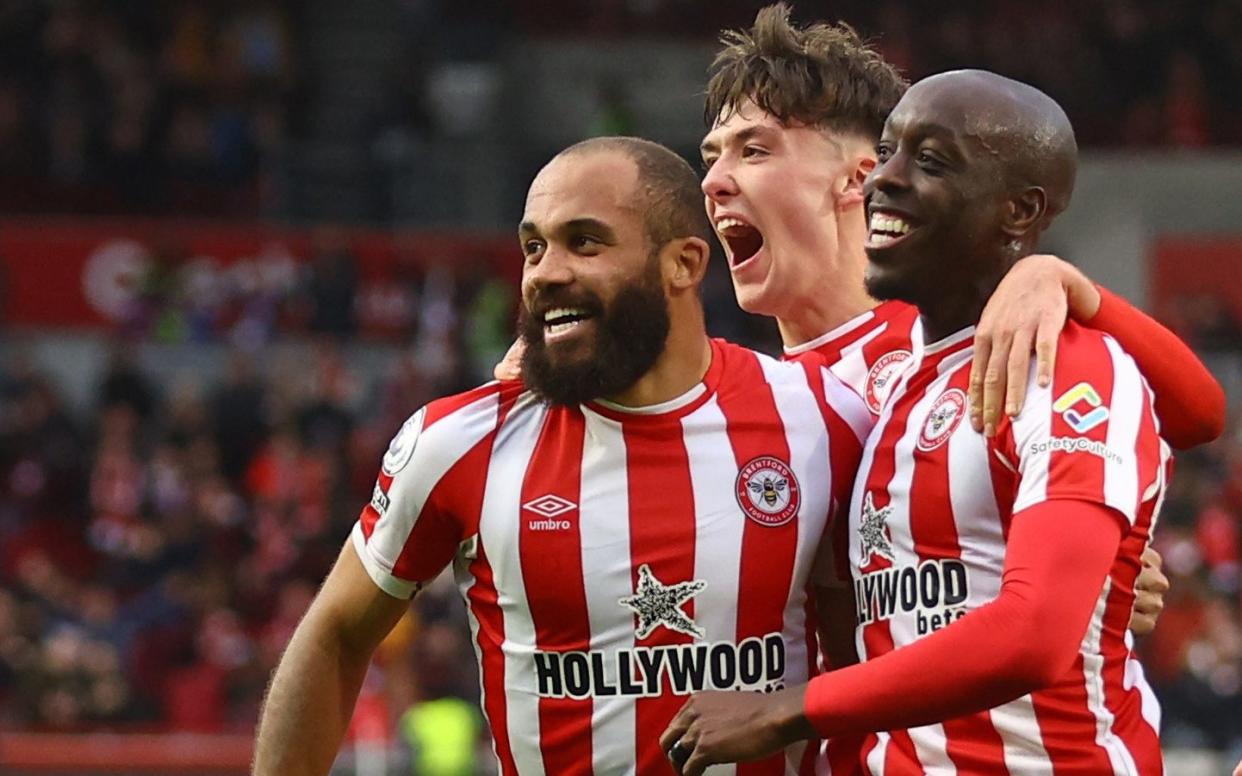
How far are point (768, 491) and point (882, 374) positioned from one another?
1.68 ft

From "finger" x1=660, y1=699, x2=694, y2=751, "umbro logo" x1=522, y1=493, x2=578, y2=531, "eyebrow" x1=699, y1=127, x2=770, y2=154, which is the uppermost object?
"eyebrow" x1=699, y1=127, x2=770, y2=154

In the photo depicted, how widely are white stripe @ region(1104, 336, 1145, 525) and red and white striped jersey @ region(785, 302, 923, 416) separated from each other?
A: 0.63m

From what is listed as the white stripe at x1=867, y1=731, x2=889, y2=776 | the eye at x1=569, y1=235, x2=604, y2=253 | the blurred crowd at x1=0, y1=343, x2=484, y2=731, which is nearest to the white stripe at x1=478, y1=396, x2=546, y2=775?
the eye at x1=569, y1=235, x2=604, y2=253

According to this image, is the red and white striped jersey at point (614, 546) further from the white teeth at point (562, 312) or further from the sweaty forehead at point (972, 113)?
the sweaty forehead at point (972, 113)

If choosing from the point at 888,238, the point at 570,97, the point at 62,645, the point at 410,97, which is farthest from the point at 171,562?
the point at 888,238

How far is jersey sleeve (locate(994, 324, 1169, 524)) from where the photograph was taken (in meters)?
3.18

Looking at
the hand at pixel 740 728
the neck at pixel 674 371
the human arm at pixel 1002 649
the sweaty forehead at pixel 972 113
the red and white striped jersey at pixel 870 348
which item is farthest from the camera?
the red and white striped jersey at pixel 870 348

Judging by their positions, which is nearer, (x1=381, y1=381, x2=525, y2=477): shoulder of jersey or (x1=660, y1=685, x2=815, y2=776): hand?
(x1=660, y1=685, x2=815, y2=776): hand

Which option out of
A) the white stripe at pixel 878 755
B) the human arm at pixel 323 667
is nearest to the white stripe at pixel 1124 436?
the white stripe at pixel 878 755

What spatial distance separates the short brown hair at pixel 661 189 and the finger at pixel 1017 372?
2.33 ft

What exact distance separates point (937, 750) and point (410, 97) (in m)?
14.5

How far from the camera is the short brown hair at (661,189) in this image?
12.3 feet

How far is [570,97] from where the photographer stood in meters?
18.7

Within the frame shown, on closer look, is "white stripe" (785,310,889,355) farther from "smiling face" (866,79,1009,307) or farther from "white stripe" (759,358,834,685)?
"smiling face" (866,79,1009,307)
